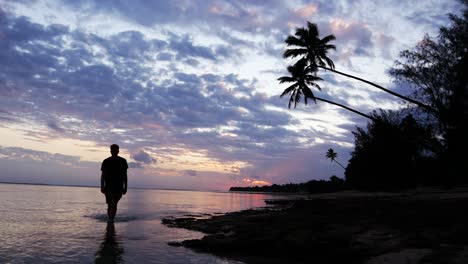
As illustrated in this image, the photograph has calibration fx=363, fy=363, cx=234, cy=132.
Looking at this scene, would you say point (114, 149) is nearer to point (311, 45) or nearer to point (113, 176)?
point (113, 176)

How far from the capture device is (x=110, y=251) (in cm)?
734

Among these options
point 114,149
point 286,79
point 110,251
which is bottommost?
point 110,251

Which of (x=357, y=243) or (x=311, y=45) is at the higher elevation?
(x=311, y=45)

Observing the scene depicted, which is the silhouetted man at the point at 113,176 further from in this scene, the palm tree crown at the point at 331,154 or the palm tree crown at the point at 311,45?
the palm tree crown at the point at 331,154

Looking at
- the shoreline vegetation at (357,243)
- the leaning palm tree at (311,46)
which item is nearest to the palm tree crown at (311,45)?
the leaning palm tree at (311,46)

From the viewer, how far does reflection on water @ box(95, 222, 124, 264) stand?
254 inches

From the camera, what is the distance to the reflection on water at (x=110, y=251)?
646 centimetres

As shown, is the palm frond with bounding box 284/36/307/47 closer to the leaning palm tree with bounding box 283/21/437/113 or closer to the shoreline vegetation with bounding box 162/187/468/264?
the leaning palm tree with bounding box 283/21/437/113

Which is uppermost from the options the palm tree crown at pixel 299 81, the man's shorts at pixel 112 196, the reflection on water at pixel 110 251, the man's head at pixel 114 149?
the palm tree crown at pixel 299 81

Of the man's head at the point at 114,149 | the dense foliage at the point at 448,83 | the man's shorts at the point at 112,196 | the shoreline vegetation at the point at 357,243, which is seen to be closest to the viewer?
the shoreline vegetation at the point at 357,243

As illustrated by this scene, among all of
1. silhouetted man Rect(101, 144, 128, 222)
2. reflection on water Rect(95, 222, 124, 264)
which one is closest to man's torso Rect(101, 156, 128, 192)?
silhouetted man Rect(101, 144, 128, 222)

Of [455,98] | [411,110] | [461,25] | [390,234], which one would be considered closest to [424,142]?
[411,110]

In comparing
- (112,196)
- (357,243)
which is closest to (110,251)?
(112,196)

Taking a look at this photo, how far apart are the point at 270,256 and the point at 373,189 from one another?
191 feet
